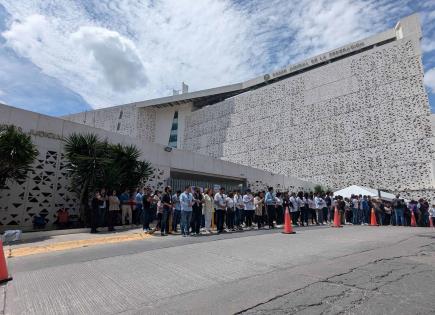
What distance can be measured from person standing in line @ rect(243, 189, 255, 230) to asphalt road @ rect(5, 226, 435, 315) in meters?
5.33

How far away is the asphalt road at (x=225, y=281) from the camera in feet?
13.4

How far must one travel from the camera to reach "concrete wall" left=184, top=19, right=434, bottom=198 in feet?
119

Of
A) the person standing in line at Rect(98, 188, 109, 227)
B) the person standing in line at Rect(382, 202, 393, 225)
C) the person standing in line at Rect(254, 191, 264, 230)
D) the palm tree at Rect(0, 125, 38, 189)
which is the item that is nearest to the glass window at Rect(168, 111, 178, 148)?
the person standing in line at Rect(382, 202, 393, 225)

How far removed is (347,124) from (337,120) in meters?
1.60

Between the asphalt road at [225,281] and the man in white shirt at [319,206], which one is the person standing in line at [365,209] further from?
the asphalt road at [225,281]

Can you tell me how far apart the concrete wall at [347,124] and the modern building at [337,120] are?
11 cm

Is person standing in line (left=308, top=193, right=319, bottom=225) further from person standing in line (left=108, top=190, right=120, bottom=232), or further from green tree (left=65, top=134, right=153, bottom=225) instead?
person standing in line (left=108, top=190, right=120, bottom=232)

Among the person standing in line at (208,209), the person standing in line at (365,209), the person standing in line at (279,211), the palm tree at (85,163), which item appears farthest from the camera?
the person standing in line at (365,209)

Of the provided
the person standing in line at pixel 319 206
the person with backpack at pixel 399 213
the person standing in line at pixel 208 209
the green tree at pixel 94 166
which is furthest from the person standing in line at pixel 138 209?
the person with backpack at pixel 399 213

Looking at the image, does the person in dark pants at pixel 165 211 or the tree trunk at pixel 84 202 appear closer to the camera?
the person in dark pants at pixel 165 211

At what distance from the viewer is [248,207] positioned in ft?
45.3

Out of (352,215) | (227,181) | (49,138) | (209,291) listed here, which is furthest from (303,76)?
(209,291)

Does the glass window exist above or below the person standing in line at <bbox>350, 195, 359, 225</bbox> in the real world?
above

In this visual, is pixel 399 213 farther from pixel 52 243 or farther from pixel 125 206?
pixel 52 243
